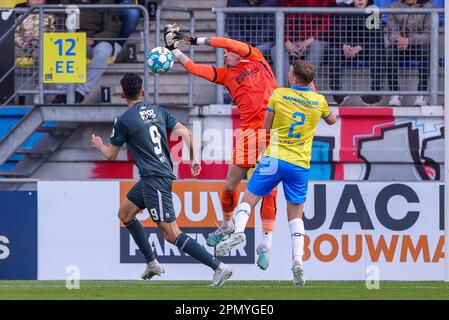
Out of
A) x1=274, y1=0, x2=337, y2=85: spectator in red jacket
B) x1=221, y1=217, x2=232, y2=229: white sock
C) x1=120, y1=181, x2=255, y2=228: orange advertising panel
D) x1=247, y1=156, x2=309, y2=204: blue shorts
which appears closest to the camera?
x1=247, y1=156, x2=309, y2=204: blue shorts

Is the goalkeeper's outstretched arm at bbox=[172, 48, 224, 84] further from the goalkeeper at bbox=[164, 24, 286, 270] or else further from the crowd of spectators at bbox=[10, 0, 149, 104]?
the crowd of spectators at bbox=[10, 0, 149, 104]

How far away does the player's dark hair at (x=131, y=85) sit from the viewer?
1513cm

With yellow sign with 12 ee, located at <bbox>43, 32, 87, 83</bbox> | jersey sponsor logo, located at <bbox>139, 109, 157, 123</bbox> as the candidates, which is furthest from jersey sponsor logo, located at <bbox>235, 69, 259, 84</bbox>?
yellow sign with 12 ee, located at <bbox>43, 32, 87, 83</bbox>

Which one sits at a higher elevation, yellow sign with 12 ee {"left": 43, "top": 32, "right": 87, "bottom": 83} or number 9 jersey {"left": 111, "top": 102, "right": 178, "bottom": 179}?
yellow sign with 12 ee {"left": 43, "top": 32, "right": 87, "bottom": 83}

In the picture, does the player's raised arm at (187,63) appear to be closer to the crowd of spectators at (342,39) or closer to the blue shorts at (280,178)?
the blue shorts at (280,178)

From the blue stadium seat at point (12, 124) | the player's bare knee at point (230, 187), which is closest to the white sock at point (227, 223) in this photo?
the player's bare knee at point (230, 187)

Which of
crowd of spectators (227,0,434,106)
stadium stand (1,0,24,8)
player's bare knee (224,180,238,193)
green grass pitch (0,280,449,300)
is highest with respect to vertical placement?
stadium stand (1,0,24,8)

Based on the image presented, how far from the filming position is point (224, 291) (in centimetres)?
1459

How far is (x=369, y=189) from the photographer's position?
61.2 ft

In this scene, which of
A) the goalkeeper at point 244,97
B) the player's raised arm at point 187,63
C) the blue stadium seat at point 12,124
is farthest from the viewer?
the blue stadium seat at point 12,124

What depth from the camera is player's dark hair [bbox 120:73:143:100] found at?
15.1 metres

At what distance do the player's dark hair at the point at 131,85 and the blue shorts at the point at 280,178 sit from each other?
1529 mm

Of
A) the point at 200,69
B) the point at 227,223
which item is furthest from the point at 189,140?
the point at 227,223

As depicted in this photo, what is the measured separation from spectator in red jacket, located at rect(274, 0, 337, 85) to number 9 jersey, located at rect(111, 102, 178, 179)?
5057 mm
